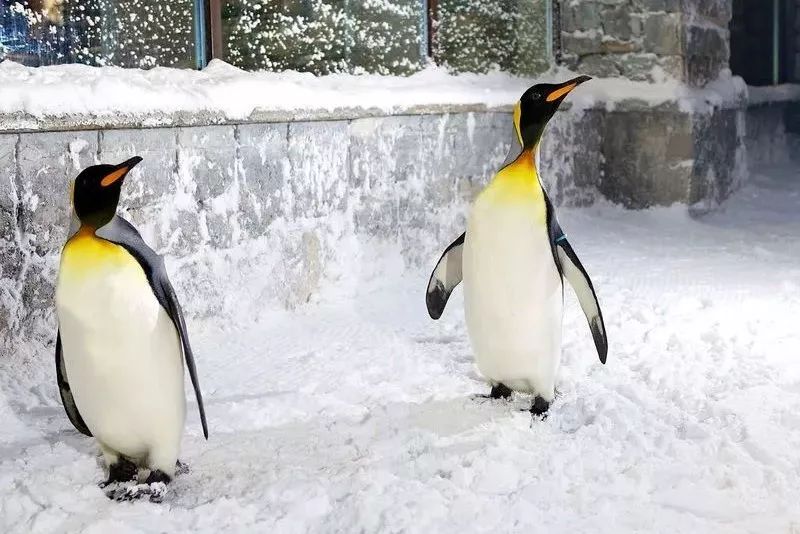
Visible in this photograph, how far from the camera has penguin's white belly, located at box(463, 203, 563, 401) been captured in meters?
2.70

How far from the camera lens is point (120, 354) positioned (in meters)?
2.17

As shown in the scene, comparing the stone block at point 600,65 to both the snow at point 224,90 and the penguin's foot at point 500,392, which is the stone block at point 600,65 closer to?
the snow at point 224,90

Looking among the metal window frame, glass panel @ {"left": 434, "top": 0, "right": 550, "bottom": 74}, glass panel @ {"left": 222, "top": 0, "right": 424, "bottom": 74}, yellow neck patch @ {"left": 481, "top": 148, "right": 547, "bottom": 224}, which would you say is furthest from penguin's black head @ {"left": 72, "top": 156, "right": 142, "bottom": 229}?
glass panel @ {"left": 434, "top": 0, "right": 550, "bottom": 74}

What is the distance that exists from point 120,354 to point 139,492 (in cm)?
33

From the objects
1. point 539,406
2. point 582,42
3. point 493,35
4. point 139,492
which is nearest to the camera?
point 139,492

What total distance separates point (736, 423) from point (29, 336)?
2.11m

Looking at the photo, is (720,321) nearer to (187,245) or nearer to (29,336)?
(187,245)

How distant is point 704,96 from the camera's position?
6.36 m

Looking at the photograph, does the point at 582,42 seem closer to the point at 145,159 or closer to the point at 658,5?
the point at 658,5

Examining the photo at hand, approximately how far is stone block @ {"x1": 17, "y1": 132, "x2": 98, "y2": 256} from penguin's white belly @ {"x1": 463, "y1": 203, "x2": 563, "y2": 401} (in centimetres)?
127

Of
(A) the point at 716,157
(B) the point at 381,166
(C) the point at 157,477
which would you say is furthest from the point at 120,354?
(A) the point at 716,157

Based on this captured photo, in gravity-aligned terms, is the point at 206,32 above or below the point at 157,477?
above

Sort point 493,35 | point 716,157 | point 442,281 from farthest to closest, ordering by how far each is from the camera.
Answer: point 716,157
point 493,35
point 442,281

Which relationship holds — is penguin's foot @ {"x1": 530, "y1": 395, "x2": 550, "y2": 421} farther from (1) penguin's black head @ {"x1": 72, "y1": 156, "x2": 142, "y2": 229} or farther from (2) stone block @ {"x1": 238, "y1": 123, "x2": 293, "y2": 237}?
(2) stone block @ {"x1": 238, "y1": 123, "x2": 293, "y2": 237}
